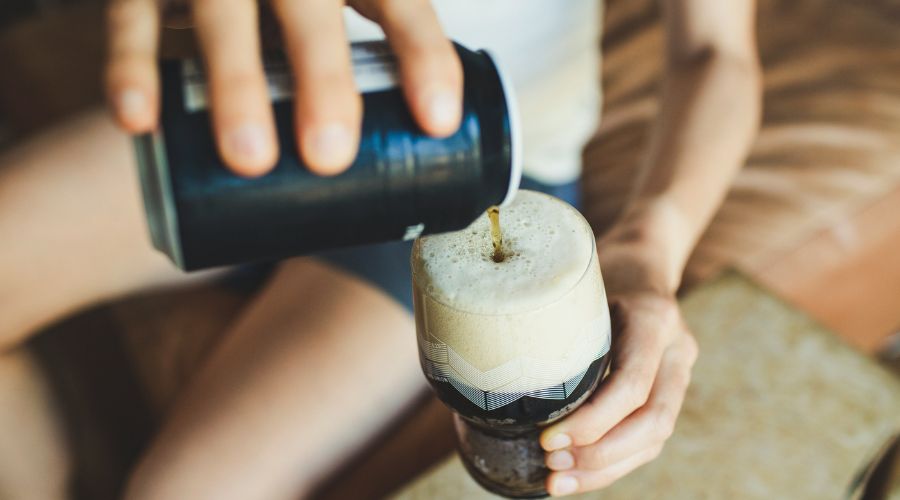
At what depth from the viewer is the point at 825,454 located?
720 millimetres

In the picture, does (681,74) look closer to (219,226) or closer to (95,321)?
(219,226)

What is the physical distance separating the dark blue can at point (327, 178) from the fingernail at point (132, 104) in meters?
0.01

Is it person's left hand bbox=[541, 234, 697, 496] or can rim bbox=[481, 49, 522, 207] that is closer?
can rim bbox=[481, 49, 522, 207]

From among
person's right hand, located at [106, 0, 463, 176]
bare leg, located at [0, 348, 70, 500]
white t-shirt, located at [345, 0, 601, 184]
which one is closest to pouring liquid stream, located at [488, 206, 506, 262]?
person's right hand, located at [106, 0, 463, 176]

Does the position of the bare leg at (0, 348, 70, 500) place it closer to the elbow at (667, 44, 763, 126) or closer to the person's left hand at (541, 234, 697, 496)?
the person's left hand at (541, 234, 697, 496)

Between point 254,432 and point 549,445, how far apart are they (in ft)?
1.15

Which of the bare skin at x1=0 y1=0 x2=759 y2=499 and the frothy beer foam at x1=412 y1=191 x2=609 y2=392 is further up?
the frothy beer foam at x1=412 y1=191 x2=609 y2=392

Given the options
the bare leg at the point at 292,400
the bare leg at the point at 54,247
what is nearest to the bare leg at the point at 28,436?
the bare leg at the point at 54,247

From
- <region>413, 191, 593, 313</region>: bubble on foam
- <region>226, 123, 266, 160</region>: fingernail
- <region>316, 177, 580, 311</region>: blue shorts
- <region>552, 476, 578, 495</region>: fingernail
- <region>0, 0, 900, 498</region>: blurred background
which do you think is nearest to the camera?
<region>226, 123, 266, 160</region>: fingernail

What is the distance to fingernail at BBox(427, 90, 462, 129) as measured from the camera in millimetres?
413

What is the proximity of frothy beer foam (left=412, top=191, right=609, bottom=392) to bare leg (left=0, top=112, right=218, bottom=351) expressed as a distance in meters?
0.47

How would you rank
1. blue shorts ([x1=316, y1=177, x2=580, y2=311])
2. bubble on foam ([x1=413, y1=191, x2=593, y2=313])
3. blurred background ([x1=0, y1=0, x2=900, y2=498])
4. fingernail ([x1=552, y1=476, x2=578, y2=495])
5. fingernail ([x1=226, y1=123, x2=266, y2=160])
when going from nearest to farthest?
fingernail ([x1=226, y1=123, x2=266, y2=160]) < bubble on foam ([x1=413, y1=191, x2=593, y2=313]) < fingernail ([x1=552, y1=476, x2=578, y2=495]) < blue shorts ([x1=316, y1=177, x2=580, y2=311]) < blurred background ([x1=0, y1=0, x2=900, y2=498])

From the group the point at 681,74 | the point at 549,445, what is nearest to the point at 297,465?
the point at 549,445

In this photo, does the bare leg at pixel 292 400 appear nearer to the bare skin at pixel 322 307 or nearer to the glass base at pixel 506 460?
the bare skin at pixel 322 307
